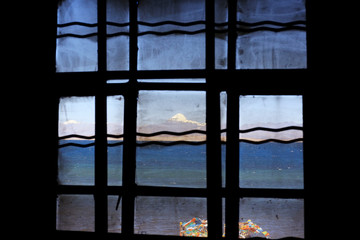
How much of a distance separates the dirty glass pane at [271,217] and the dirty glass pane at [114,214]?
2.02 ft

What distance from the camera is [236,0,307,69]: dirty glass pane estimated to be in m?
1.14

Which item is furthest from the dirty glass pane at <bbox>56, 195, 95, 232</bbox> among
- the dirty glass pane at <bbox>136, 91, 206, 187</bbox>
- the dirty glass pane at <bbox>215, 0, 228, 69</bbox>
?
the dirty glass pane at <bbox>215, 0, 228, 69</bbox>

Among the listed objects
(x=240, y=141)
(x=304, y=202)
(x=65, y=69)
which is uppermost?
(x=65, y=69)

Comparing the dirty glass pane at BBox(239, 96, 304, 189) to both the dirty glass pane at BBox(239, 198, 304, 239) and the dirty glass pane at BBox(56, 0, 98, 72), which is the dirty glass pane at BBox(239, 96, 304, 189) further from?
the dirty glass pane at BBox(56, 0, 98, 72)

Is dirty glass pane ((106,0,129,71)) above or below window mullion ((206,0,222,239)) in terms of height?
above

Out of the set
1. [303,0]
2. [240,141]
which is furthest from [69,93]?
[303,0]

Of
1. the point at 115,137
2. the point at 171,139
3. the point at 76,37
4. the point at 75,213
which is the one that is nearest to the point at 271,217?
the point at 171,139

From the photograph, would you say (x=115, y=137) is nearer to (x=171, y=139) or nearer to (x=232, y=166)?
(x=171, y=139)

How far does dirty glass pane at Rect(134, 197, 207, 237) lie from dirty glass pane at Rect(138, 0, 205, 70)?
2.25 feet

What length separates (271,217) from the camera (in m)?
1.13

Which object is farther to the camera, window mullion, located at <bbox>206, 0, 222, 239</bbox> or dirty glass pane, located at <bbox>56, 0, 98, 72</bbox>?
dirty glass pane, located at <bbox>56, 0, 98, 72</bbox>
